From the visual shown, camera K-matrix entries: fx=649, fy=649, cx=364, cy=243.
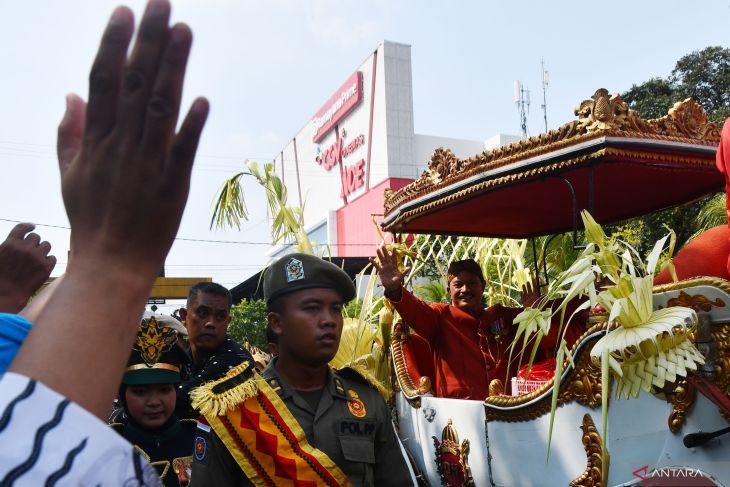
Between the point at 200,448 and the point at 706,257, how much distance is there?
2220 mm

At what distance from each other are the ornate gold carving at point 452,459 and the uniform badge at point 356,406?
4.70 ft

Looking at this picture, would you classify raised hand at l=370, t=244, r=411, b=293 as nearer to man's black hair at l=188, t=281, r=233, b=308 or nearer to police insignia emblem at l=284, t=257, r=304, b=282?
man's black hair at l=188, t=281, r=233, b=308

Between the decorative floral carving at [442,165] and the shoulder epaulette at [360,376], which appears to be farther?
the decorative floral carving at [442,165]

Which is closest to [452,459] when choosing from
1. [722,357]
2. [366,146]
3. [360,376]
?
[360,376]

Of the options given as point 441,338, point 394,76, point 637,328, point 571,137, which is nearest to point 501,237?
point 441,338

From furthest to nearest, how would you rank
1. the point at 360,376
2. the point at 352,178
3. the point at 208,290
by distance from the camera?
the point at 352,178 < the point at 208,290 < the point at 360,376

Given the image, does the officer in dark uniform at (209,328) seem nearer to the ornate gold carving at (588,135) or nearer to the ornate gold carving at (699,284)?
the ornate gold carving at (588,135)

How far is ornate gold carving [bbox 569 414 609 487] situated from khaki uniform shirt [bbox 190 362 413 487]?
2.87 ft

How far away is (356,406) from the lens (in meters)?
2.36

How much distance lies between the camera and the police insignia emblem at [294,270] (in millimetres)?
2438

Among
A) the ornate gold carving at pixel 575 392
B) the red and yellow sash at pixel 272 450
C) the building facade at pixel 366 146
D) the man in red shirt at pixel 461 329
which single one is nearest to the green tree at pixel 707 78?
the building facade at pixel 366 146

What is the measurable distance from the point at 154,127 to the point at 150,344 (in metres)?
2.32

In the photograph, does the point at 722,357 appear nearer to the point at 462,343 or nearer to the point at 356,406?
the point at 356,406

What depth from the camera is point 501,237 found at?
17.9 ft
